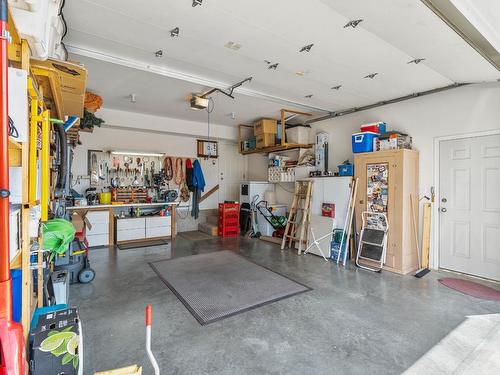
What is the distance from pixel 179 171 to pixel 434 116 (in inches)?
226

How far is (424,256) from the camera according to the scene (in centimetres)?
432

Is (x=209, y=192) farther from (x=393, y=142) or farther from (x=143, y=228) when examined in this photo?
(x=393, y=142)

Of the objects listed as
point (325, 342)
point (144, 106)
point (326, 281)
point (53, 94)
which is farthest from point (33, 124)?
point (144, 106)

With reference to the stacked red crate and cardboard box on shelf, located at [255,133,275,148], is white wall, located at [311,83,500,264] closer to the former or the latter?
cardboard box on shelf, located at [255,133,275,148]

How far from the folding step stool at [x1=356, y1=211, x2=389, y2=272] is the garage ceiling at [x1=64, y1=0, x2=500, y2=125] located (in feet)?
6.82

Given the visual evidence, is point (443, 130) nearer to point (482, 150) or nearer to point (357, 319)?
point (482, 150)

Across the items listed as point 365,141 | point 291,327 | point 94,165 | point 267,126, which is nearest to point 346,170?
point 365,141

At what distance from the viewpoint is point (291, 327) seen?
2.60 m

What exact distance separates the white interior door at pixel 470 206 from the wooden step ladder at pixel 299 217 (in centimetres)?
221

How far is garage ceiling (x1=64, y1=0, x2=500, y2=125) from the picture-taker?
7.42 ft

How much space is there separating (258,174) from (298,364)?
244 inches

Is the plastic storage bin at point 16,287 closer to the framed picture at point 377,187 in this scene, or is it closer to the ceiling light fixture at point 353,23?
the ceiling light fixture at point 353,23

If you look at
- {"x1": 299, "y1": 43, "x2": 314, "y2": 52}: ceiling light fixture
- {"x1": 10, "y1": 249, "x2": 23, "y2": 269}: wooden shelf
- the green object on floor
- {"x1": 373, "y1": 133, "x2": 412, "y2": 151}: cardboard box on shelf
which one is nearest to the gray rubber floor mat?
the green object on floor

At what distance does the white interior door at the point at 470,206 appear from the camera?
12.2 ft
